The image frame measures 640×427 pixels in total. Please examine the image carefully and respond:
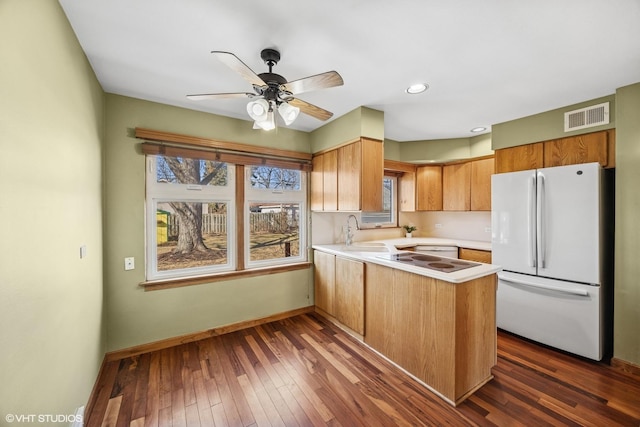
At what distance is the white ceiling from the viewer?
1392 millimetres

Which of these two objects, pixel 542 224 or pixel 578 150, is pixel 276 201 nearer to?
pixel 542 224

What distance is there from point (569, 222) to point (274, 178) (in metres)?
3.12

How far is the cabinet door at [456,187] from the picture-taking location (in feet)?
12.7

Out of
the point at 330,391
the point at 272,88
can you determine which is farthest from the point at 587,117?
the point at 330,391

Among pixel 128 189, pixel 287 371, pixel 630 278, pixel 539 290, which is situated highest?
pixel 128 189

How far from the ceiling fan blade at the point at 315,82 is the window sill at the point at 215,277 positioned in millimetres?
2153

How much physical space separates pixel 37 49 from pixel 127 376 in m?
2.37

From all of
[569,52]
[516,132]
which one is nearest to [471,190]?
[516,132]

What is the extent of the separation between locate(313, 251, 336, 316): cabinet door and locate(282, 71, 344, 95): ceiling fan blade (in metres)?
1.98

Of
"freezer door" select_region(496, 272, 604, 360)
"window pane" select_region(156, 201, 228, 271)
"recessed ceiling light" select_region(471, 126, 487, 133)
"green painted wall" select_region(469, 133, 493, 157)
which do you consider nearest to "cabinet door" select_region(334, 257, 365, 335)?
→ "window pane" select_region(156, 201, 228, 271)

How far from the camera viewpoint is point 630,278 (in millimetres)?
2184

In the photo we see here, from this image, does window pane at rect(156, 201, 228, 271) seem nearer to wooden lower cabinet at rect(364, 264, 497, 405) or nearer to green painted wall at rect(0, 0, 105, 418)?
green painted wall at rect(0, 0, 105, 418)

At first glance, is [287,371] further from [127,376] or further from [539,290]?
[539,290]

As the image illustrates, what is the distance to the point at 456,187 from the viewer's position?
4.00m
